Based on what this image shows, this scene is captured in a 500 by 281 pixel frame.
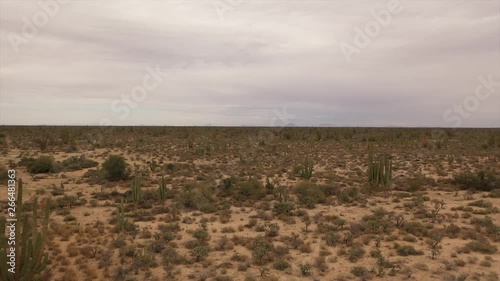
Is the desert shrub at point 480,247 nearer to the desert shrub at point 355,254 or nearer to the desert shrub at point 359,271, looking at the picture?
the desert shrub at point 355,254

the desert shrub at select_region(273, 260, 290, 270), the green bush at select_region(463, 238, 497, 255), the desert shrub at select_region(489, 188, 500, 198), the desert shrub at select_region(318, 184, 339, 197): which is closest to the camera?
the desert shrub at select_region(273, 260, 290, 270)

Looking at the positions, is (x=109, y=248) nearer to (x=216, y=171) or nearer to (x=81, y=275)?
(x=81, y=275)

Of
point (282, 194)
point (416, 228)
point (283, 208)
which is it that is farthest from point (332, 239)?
point (282, 194)

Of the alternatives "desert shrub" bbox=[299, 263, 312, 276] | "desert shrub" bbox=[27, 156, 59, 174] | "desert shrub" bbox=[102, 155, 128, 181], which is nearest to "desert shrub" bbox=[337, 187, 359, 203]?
"desert shrub" bbox=[299, 263, 312, 276]

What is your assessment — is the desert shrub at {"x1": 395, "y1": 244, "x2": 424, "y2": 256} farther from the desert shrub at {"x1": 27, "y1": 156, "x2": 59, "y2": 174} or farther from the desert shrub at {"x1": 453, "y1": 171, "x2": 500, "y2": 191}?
the desert shrub at {"x1": 27, "y1": 156, "x2": 59, "y2": 174}

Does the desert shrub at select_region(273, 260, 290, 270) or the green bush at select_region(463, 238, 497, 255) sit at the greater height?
the green bush at select_region(463, 238, 497, 255)

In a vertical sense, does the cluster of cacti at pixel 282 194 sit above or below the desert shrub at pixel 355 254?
above

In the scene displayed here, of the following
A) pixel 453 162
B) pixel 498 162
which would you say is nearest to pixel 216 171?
pixel 453 162

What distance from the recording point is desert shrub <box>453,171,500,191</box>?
17837 millimetres

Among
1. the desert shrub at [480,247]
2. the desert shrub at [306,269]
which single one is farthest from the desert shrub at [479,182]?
the desert shrub at [306,269]

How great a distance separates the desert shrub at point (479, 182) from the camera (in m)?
17.8

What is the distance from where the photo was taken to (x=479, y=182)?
18062 millimetres

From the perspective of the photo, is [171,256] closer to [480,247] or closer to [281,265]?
[281,265]

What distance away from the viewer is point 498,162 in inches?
1029
